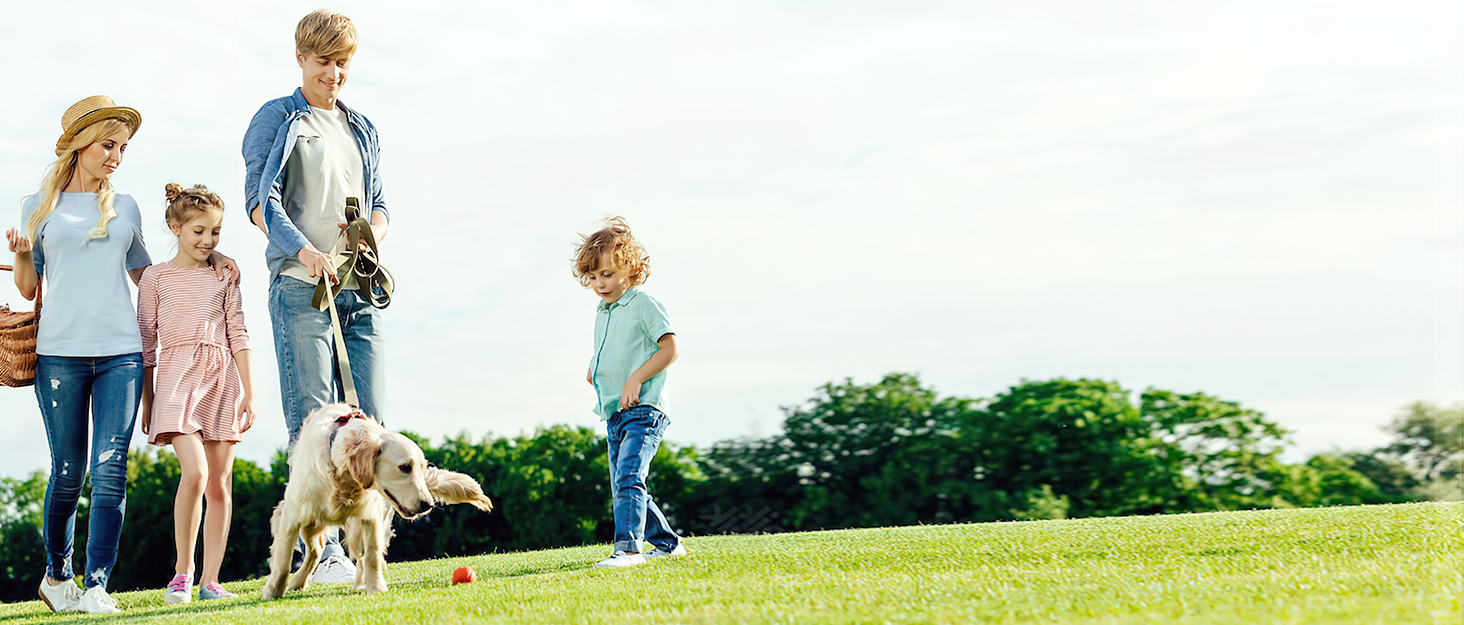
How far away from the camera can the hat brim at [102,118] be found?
5750 millimetres

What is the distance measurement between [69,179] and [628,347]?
320 centimetres

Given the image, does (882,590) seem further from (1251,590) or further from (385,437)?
(385,437)

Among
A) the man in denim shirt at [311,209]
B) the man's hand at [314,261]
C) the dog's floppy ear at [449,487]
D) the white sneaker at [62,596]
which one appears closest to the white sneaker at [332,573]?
the man in denim shirt at [311,209]

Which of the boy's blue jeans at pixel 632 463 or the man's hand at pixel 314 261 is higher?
the man's hand at pixel 314 261

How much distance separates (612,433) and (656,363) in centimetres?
50

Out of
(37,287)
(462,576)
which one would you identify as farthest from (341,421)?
(37,287)

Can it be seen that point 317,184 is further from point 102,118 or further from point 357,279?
point 102,118

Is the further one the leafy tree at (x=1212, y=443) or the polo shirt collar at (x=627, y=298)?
the leafy tree at (x=1212, y=443)

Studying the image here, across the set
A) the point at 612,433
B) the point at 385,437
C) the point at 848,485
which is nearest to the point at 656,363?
the point at 612,433

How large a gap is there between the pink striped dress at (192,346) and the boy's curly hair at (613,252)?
1.84m

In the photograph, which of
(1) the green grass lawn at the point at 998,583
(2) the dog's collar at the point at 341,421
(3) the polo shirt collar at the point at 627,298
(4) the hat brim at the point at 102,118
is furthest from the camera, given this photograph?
(3) the polo shirt collar at the point at 627,298

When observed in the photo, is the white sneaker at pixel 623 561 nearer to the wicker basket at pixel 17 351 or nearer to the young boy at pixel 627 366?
the young boy at pixel 627 366

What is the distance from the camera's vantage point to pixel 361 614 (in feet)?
14.0

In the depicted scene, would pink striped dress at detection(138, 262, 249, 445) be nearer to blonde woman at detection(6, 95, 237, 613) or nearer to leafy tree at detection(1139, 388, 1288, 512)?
blonde woman at detection(6, 95, 237, 613)
